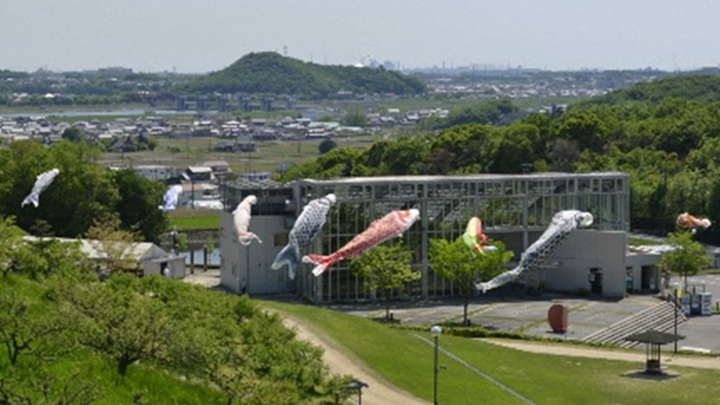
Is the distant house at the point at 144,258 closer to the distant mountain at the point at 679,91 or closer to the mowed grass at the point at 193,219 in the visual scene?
the mowed grass at the point at 193,219

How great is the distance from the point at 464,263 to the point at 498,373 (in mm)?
15171

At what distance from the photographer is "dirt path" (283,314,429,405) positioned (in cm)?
3738

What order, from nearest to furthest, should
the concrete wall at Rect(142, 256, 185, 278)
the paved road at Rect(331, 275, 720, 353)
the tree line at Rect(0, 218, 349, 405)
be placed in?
the tree line at Rect(0, 218, 349, 405) → the paved road at Rect(331, 275, 720, 353) → the concrete wall at Rect(142, 256, 185, 278)

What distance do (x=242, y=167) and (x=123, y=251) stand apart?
383 ft

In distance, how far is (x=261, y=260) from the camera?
6034 centimetres

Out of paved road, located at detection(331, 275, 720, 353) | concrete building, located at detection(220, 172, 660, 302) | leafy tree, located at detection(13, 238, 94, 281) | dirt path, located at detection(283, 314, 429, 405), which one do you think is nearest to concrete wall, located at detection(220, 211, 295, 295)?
concrete building, located at detection(220, 172, 660, 302)

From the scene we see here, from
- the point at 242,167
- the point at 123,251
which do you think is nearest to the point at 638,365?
the point at 123,251

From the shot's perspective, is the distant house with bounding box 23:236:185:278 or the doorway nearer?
the distant house with bounding box 23:236:185:278

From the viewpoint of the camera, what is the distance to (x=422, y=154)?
115812 millimetres

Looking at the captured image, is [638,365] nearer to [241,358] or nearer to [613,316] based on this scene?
[613,316]

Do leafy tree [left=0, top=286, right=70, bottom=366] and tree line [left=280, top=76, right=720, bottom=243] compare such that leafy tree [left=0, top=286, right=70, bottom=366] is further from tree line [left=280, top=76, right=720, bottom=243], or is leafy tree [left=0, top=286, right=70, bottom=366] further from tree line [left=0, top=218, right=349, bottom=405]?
tree line [left=280, top=76, right=720, bottom=243]

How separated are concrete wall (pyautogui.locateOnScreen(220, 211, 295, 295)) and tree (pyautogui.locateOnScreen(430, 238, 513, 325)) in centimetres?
709

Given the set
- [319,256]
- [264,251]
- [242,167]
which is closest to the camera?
[319,256]

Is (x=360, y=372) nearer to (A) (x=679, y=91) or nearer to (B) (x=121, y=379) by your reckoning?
(B) (x=121, y=379)
